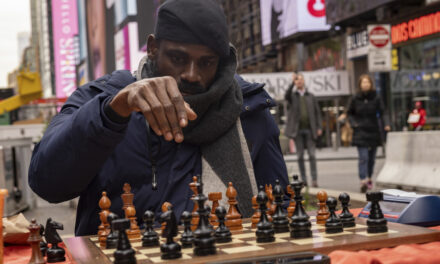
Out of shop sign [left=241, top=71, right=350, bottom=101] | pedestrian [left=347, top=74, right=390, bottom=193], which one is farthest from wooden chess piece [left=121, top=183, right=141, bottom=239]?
shop sign [left=241, top=71, right=350, bottom=101]

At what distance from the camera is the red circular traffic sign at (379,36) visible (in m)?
12.5

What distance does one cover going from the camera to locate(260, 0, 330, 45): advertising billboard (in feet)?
96.3

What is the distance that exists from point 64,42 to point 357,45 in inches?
1676

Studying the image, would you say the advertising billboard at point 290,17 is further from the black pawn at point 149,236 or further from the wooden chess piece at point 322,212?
the black pawn at point 149,236

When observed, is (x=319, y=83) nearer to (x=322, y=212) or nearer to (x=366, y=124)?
(x=366, y=124)

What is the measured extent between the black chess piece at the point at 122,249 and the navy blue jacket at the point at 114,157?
48 cm

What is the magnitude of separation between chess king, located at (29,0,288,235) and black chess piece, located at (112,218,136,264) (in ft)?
1.92

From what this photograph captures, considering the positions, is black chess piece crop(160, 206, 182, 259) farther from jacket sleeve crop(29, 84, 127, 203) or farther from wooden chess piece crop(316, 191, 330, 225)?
wooden chess piece crop(316, 191, 330, 225)

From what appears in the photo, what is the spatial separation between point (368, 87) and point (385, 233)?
357 inches

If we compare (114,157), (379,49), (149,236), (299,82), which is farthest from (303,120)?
(149,236)

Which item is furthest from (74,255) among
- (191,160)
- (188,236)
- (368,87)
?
(368,87)

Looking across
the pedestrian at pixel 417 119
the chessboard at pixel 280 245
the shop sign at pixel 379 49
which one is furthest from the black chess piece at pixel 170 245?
the pedestrian at pixel 417 119

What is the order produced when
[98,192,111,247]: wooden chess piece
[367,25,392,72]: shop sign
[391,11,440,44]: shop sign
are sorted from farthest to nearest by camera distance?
[391,11,440,44]: shop sign → [367,25,392,72]: shop sign → [98,192,111,247]: wooden chess piece

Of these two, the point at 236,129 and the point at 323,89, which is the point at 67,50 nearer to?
the point at 323,89
